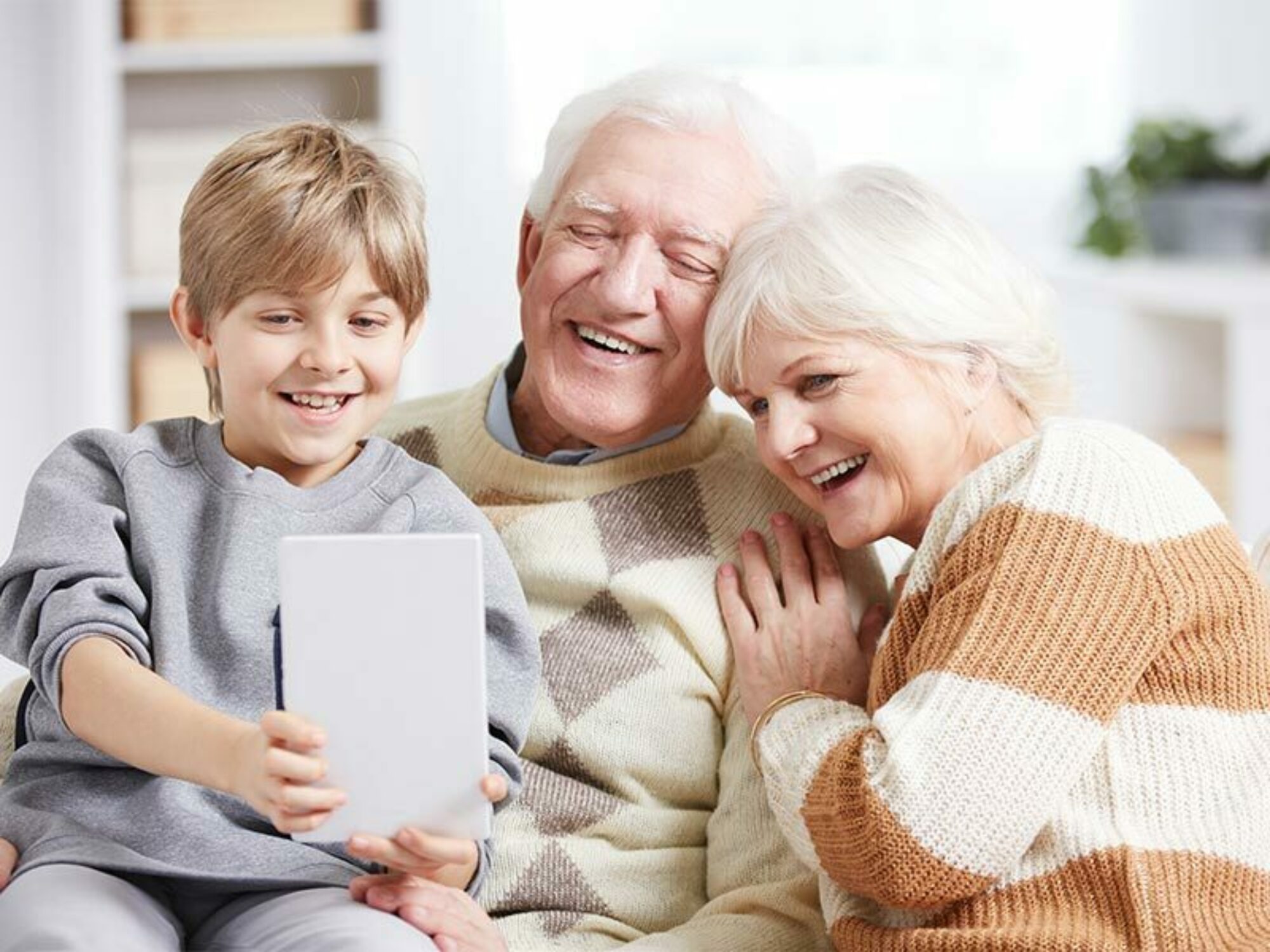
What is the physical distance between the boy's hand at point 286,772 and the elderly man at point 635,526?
39cm

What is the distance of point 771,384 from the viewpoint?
1642mm

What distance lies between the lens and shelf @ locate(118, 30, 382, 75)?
3869mm

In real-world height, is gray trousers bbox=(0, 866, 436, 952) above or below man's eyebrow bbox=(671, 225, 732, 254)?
below

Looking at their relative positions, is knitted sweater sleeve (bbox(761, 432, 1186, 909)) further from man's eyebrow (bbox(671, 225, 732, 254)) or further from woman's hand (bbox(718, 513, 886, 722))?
man's eyebrow (bbox(671, 225, 732, 254))

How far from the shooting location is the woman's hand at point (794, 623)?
5.32ft

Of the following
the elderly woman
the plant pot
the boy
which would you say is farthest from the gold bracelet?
the plant pot

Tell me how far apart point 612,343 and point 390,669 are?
64 centimetres

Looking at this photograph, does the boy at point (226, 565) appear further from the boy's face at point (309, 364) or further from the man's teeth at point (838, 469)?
the man's teeth at point (838, 469)

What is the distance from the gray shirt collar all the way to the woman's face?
7.7 inches

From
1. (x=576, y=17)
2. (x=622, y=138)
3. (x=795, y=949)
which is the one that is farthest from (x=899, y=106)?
(x=795, y=949)

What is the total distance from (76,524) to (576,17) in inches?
140

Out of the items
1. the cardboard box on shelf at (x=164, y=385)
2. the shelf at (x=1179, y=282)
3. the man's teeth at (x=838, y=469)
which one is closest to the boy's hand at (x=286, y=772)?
the man's teeth at (x=838, y=469)

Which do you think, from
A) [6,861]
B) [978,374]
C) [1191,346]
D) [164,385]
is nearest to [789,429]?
[978,374]

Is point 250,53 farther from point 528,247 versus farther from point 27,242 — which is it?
point 528,247
